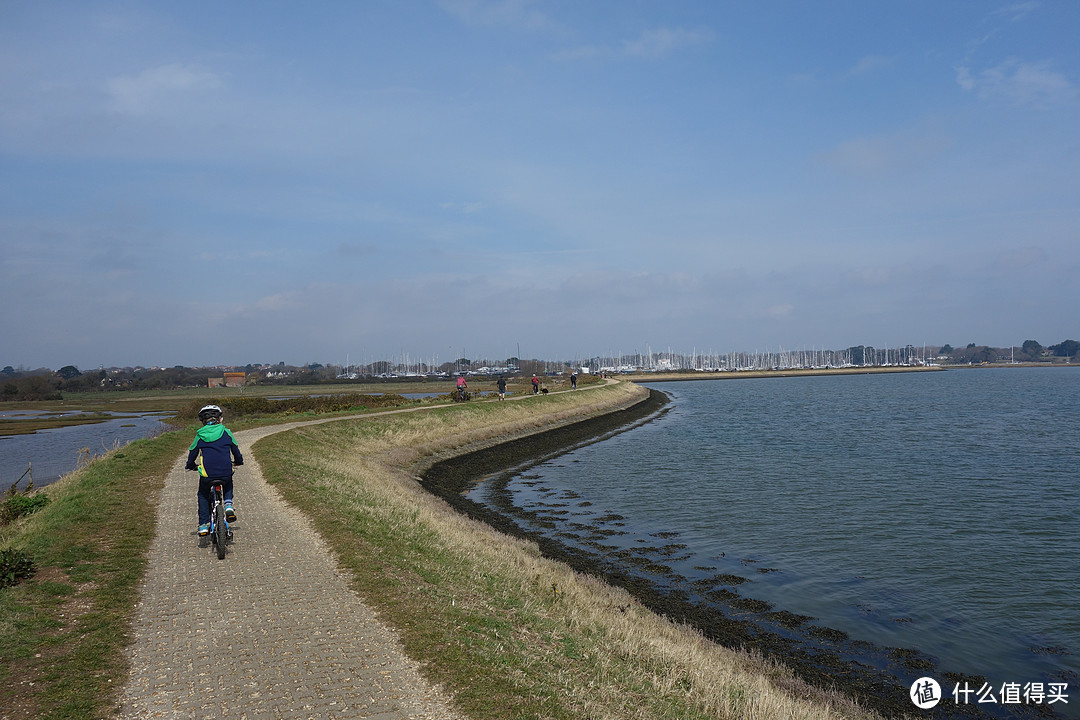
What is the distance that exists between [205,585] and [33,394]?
5102 inches

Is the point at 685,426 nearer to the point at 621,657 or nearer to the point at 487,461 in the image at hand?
the point at 487,461

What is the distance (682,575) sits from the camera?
1661cm

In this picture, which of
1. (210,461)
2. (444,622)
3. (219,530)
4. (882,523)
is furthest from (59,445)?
(882,523)

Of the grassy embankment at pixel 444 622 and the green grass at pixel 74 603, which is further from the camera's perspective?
the grassy embankment at pixel 444 622

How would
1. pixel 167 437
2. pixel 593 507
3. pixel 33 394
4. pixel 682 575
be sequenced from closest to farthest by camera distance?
pixel 682 575 < pixel 593 507 < pixel 167 437 < pixel 33 394

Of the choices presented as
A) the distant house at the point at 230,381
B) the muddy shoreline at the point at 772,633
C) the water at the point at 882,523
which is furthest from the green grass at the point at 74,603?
A: the distant house at the point at 230,381

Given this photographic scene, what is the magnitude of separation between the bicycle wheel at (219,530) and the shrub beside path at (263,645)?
158 millimetres

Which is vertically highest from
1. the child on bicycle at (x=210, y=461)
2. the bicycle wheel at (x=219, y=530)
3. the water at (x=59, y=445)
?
the child on bicycle at (x=210, y=461)

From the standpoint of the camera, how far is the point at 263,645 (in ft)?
25.3

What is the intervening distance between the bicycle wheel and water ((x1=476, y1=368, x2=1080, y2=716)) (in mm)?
10804

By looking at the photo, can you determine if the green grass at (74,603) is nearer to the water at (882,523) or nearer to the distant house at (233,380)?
the water at (882,523)

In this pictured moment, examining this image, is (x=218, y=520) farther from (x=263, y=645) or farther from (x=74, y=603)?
(x=263, y=645)

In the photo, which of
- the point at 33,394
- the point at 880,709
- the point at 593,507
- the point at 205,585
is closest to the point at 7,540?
the point at 205,585

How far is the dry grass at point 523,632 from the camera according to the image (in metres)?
7.27
